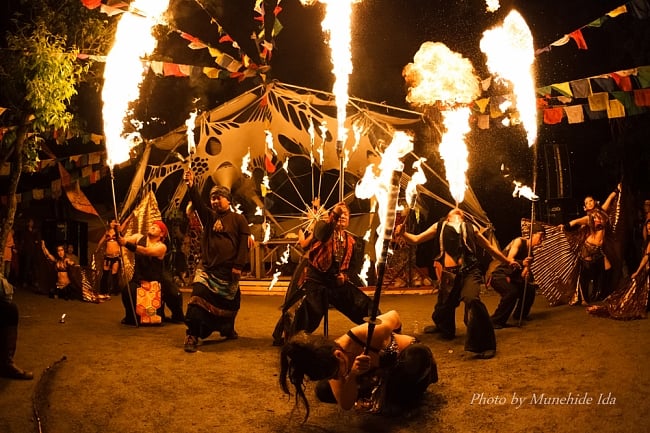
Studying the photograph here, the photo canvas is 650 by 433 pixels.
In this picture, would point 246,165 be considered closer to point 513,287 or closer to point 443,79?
point 443,79

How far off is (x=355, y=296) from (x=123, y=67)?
3855 mm

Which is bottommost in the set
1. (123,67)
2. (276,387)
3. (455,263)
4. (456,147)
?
(276,387)

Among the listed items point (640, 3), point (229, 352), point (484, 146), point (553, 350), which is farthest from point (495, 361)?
point (484, 146)

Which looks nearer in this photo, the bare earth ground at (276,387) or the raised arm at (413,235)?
the bare earth ground at (276,387)

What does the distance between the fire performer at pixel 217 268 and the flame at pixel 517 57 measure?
374 centimetres

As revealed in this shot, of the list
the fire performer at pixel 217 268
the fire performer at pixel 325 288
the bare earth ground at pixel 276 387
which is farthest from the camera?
the fire performer at pixel 217 268

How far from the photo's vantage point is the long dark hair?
3902 mm

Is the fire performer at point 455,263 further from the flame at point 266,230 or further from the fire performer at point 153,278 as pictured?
the flame at point 266,230

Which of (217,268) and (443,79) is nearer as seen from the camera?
(217,268)

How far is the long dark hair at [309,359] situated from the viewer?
3902 mm

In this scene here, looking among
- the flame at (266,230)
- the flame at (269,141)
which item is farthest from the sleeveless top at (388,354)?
the flame at (269,141)

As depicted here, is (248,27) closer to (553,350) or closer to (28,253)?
(28,253)

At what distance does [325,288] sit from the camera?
21.0 ft

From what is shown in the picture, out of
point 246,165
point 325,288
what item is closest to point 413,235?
point 325,288
